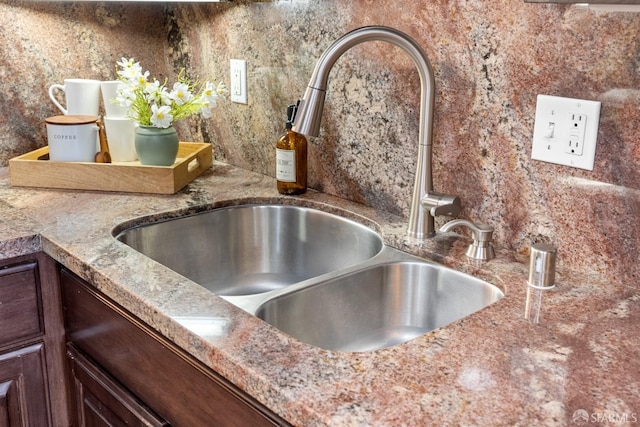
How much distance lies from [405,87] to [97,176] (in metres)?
0.78

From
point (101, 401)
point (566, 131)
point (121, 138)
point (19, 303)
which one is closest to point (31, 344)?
point (19, 303)

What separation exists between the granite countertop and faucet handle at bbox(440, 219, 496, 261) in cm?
2

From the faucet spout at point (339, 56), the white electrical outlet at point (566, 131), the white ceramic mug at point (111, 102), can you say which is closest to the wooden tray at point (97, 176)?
the white ceramic mug at point (111, 102)

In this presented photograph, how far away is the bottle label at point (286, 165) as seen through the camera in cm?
158

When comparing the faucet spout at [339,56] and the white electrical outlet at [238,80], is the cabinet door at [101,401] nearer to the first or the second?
the faucet spout at [339,56]

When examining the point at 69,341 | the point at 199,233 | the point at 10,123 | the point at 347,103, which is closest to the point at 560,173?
the point at 347,103

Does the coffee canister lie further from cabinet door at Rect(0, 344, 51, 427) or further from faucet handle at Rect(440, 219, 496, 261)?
faucet handle at Rect(440, 219, 496, 261)

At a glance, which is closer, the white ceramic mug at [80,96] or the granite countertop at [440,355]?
the granite countertop at [440,355]

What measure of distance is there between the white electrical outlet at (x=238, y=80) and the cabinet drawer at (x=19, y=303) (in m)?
0.72

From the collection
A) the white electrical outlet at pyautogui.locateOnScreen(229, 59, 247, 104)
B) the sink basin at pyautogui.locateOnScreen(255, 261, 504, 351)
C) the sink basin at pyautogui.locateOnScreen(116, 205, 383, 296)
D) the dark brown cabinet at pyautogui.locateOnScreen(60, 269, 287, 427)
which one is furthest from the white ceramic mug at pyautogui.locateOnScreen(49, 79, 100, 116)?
the sink basin at pyautogui.locateOnScreen(255, 261, 504, 351)

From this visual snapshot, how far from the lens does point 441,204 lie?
127cm

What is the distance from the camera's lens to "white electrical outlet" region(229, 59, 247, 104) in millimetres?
1803

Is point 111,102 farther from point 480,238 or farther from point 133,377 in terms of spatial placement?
point 480,238

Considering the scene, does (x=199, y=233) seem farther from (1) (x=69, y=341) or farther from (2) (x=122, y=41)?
(2) (x=122, y=41)
